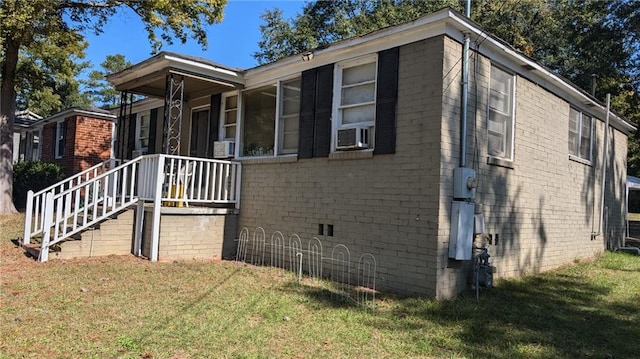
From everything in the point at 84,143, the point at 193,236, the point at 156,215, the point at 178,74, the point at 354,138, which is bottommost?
the point at 193,236

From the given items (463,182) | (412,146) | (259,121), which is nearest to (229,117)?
(259,121)

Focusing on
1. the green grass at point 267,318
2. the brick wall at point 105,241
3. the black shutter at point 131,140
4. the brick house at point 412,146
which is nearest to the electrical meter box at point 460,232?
the brick house at point 412,146

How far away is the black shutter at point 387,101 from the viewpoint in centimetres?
695

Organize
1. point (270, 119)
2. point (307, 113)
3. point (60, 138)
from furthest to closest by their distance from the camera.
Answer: point (60, 138) → point (270, 119) → point (307, 113)

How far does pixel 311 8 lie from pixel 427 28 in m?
20.7

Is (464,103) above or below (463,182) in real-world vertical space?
above

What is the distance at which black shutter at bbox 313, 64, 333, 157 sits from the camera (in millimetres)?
7926

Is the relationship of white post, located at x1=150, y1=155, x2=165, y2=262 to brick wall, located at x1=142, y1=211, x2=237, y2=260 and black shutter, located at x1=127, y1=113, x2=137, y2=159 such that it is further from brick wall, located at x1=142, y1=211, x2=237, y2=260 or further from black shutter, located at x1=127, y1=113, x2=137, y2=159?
black shutter, located at x1=127, y1=113, x2=137, y2=159

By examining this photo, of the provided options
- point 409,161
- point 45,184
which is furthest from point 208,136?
point 45,184

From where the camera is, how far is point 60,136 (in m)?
19.4

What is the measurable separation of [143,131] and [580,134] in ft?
38.9

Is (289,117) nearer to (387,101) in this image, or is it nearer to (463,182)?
(387,101)

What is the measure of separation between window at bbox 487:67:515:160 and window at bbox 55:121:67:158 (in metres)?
17.6

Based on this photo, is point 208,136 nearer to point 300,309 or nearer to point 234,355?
point 300,309
